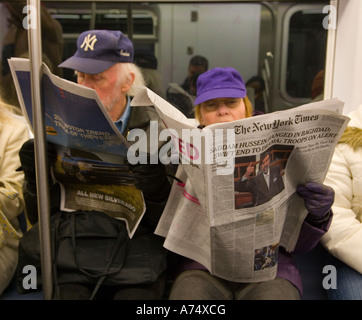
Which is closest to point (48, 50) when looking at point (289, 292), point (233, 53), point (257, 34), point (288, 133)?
point (233, 53)

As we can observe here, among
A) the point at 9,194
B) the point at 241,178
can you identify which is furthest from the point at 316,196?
the point at 9,194

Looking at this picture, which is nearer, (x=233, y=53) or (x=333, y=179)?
(x=333, y=179)

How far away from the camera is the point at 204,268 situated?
137 centimetres

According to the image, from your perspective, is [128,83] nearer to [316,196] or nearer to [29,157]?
[29,157]

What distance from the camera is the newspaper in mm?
1079

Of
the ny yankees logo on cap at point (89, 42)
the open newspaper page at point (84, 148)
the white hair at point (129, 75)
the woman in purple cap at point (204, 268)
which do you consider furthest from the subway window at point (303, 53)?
the open newspaper page at point (84, 148)

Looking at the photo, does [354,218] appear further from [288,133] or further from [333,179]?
[288,133]

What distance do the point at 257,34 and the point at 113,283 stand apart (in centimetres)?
184

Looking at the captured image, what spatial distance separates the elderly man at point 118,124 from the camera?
1.32m

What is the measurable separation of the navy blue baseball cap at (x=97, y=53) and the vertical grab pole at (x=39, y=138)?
→ 0.37 meters

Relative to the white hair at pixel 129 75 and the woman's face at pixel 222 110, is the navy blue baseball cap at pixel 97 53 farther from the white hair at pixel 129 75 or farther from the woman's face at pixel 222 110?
the woman's face at pixel 222 110

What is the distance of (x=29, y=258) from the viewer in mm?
1421

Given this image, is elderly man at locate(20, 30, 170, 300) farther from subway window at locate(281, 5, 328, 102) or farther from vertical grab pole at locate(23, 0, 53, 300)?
subway window at locate(281, 5, 328, 102)

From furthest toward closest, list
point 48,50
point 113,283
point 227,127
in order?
point 48,50 < point 113,283 < point 227,127
